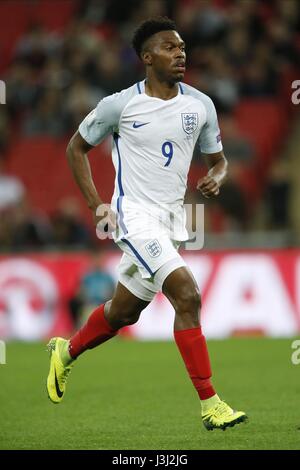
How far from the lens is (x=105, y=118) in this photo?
684 centimetres

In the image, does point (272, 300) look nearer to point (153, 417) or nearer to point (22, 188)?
point (22, 188)

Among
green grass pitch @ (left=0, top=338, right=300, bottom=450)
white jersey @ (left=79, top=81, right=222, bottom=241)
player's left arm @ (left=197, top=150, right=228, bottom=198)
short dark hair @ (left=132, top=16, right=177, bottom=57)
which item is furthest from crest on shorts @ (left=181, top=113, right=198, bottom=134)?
green grass pitch @ (left=0, top=338, right=300, bottom=450)

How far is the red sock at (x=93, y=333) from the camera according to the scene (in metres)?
7.20

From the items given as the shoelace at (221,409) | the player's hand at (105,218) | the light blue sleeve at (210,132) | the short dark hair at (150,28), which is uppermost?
the short dark hair at (150,28)

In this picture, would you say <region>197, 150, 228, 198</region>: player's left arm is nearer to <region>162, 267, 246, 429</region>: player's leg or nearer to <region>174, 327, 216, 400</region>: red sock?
<region>162, 267, 246, 429</region>: player's leg

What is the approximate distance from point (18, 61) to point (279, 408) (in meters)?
12.7

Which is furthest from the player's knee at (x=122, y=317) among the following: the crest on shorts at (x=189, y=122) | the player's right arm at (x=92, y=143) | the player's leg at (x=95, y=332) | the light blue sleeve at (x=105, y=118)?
the crest on shorts at (x=189, y=122)

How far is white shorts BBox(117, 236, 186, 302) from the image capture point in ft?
21.4

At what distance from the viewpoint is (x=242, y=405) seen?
7.67m

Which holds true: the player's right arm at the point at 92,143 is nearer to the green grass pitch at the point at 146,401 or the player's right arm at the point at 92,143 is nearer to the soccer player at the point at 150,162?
the soccer player at the point at 150,162

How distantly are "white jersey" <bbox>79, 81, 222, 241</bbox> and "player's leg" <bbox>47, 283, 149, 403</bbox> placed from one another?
Answer: 43 cm

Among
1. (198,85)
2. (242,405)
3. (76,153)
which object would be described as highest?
(198,85)

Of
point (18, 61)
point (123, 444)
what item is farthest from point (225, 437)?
point (18, 61)

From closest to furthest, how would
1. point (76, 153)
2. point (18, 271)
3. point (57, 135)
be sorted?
point (76, 153) < point (18, 271) < point (57, 135)
